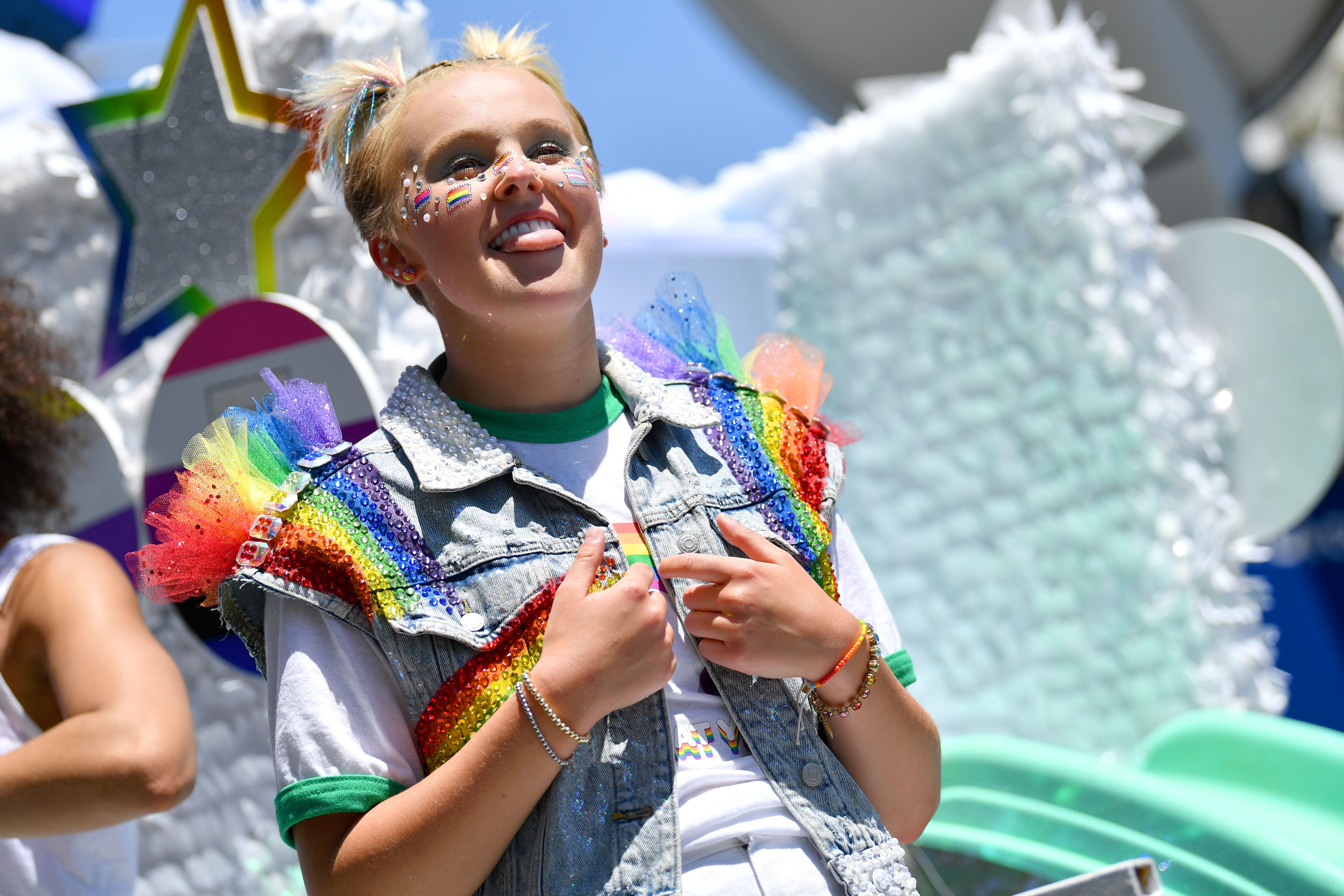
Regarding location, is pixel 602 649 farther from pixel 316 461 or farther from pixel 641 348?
pixel 641 348

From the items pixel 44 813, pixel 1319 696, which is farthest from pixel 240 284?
pixel 1319 696

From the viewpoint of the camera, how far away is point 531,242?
108 cm

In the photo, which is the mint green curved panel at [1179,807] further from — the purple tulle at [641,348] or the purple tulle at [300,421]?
the purple tulle at [300,421]

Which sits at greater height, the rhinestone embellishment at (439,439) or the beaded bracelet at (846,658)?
the rhinestone embellishment at (439,439)

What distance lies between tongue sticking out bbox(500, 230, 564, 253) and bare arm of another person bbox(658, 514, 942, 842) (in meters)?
0.33

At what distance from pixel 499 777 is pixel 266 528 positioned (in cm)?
33

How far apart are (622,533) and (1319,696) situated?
457cm

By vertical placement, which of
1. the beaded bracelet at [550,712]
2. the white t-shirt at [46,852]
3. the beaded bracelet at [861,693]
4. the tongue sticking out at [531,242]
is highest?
the tongue sticking out at [531,242]

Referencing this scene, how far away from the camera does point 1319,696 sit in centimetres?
457

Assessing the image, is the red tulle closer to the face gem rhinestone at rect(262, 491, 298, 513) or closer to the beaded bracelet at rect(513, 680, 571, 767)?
the face gem rhinestone at rect(262, 491, 298, 513)

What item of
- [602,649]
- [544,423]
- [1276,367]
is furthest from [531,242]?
[1276,367]

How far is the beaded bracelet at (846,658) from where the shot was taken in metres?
1.05

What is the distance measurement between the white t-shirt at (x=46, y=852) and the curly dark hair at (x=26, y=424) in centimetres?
38

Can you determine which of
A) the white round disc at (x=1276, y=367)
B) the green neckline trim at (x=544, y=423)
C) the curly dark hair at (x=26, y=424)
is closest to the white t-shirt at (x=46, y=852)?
the curly dark hair at (x=26, y=424)
